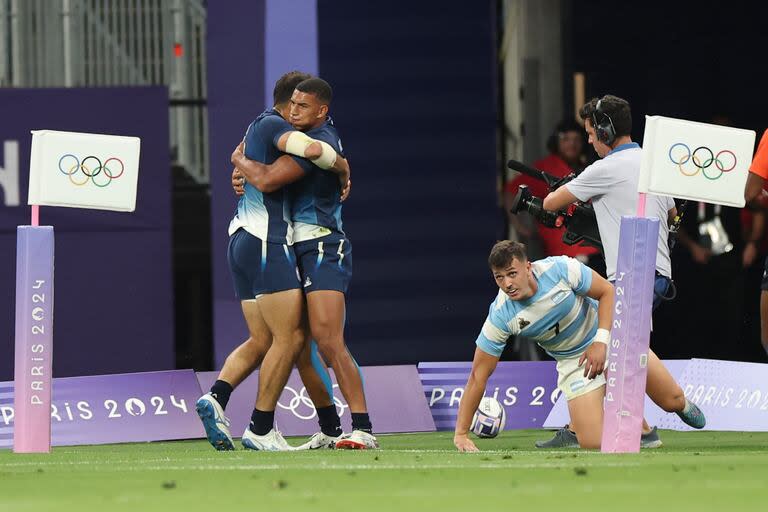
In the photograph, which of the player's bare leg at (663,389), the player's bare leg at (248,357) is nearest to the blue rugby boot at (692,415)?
the player's bare leg at (663,389)

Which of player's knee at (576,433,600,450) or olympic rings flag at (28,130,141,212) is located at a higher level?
olympic rings flag at (28,130,141,212)

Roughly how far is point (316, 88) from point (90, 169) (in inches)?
42.2

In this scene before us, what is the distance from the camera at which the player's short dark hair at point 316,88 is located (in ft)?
24.3

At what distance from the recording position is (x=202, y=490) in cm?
488

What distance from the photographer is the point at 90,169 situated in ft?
23.2

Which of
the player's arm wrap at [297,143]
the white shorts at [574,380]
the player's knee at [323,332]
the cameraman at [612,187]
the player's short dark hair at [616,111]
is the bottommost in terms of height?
the white shorts at [574,380]

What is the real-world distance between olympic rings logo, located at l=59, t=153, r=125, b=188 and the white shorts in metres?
2.22

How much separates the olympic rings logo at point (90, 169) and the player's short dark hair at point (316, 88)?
89 cm

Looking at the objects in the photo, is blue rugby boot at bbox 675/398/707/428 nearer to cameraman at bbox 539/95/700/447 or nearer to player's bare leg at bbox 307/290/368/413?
cameraman at bbox 539/95/700/447

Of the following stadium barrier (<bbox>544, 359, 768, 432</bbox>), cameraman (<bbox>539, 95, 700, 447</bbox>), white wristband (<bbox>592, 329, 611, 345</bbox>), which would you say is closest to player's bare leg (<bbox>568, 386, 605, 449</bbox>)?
cameraman (<bbox>539, 95, 700, 447</bbox>)

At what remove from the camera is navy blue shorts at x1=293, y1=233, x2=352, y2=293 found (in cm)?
730

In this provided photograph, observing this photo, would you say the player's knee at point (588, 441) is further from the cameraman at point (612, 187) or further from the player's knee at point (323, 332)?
the player's knee at point (323, 332)

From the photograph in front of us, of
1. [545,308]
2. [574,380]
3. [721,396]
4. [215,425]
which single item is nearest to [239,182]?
[215,425]

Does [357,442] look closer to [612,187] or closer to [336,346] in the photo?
[336,346]
